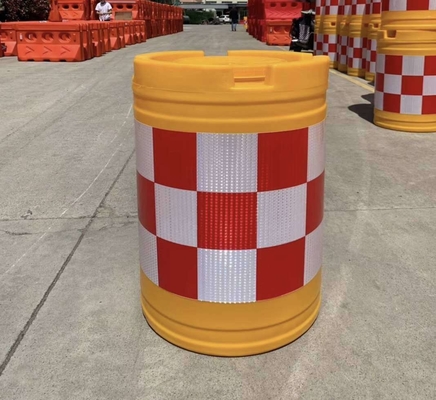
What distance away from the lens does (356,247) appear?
2.86 metres

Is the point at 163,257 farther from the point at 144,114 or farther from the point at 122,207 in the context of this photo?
the point at 122,207

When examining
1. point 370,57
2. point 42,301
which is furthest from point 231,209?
point 370,57

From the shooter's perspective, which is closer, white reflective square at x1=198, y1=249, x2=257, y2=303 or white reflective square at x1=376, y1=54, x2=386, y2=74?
white reflective square at x1=198, y1=249, x2=257, y2=303

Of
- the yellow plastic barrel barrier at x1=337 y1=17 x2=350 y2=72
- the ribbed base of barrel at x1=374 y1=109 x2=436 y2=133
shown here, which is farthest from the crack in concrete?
the yellow plastic barrel barrier at x1=337 y1=17 x2=350 y2=72

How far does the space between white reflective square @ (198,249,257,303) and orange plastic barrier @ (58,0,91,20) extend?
21.0 m

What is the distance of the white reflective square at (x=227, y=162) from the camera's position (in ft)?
5.74

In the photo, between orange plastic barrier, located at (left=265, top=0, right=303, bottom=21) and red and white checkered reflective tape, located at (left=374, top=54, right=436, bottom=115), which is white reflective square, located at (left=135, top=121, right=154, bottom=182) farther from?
orange plastic barrier, located at (left=265, top=0, right=303, bottom=21)

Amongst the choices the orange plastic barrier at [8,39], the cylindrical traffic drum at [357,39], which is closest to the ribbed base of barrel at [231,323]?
the cylindrical traffic drum at [357,39]

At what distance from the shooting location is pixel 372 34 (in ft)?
26.1

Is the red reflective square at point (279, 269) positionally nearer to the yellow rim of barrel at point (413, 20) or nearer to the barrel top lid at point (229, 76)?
the barrel top lid at point (229, 76)

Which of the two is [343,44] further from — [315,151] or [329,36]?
[315,151]

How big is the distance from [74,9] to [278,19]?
780 cm

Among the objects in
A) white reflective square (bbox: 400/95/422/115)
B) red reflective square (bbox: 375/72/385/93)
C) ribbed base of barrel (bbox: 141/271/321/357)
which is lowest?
ribbed base of barrel (bbox: 141/271/321/357)

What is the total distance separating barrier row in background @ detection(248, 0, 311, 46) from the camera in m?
19.1
